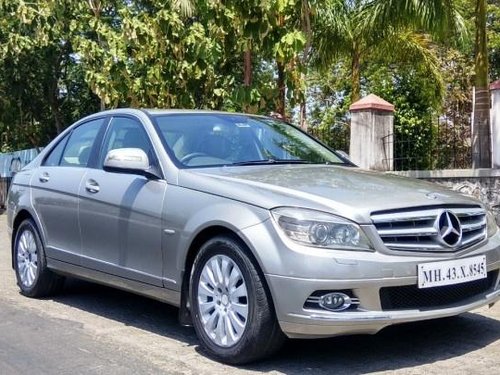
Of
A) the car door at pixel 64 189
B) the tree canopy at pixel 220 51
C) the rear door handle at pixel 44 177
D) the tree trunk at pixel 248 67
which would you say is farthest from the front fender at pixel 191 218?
the tree trunk at pixel 248 67

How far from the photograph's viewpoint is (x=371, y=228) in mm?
4352

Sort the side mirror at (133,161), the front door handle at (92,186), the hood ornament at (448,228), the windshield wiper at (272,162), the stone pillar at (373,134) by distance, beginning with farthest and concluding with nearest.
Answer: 1. the stone pillar at (373,134)
2. the front door handle at (92,186)
3. the windshield wiper at (272,162)
4. the side mirror at (133,161)
5. the hood ornament at (448,228)

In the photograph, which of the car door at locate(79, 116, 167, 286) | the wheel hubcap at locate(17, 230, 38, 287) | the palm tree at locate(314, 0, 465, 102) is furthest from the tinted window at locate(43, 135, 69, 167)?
the palm tree at locate(314, 0, 465, 102)

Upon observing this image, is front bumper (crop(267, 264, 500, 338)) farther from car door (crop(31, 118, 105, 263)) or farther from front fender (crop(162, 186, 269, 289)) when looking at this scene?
car door (crop(31, 118, 105, 263))

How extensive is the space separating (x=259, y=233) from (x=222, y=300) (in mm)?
588

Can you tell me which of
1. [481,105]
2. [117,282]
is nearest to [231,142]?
[117,282]

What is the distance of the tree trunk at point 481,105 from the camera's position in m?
10.4

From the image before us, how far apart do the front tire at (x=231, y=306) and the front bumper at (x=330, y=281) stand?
0.38ft

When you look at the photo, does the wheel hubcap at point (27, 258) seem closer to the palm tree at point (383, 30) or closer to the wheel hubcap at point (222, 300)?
the wheel hubcap at point (222, 300)

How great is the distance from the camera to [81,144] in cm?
664

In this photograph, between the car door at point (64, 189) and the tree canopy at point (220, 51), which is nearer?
the car door at point (64, 189)

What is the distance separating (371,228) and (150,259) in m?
1.76

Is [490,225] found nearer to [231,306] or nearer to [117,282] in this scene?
[231,306]

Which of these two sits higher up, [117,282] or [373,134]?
[373,134]
